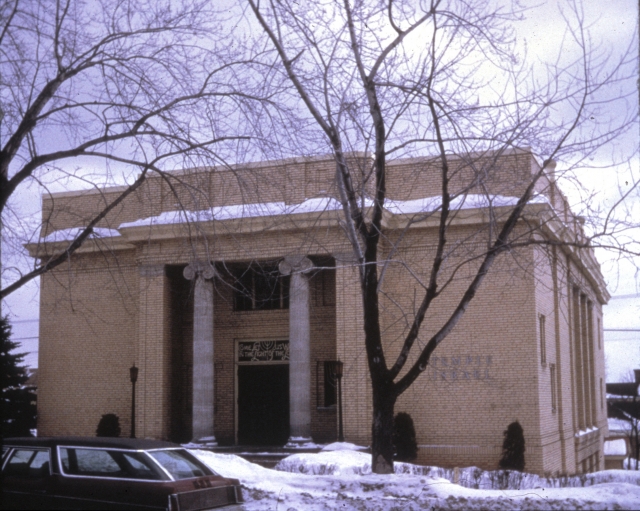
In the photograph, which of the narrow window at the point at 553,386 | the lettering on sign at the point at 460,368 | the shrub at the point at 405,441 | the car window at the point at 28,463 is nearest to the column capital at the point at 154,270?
the shrub at the point at 405,441

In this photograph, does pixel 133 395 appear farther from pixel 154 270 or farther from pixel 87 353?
pixel 154 270

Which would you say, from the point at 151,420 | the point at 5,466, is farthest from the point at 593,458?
the point at 5,466

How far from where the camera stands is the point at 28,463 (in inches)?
407

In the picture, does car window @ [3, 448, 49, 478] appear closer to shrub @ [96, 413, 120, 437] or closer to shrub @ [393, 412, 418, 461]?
shrub @ [393, 412, 418, 461]

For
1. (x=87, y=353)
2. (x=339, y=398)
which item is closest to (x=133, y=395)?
(x=87, y=353)

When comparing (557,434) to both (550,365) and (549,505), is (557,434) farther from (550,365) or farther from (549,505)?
(549,505)

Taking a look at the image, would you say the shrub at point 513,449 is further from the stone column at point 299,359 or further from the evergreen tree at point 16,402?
the evergreen tree at point 16,402

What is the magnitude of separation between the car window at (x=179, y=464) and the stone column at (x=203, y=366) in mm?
14897

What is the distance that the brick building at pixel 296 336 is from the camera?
78.6 ft

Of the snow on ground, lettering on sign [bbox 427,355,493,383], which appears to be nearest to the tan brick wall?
lettering on sign [bbox 427,355,493,383]

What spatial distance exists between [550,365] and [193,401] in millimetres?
11544

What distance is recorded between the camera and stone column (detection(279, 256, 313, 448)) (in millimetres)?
24875

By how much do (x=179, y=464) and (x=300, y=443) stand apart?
1429 centimetres

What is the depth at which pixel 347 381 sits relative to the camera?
81.4 ft
